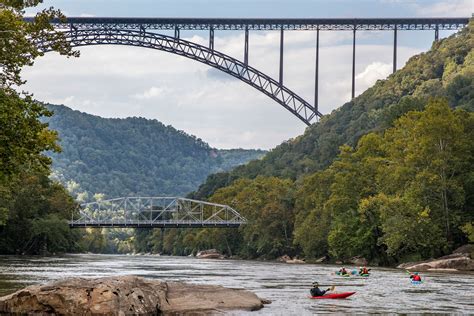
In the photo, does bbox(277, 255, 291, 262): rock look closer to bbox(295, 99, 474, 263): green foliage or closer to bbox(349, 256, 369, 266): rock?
bbox(295, 99, 474, 263): green foliage

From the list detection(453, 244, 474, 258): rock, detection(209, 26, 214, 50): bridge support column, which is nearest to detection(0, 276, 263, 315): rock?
detection(453, 244, 474, 258): rock

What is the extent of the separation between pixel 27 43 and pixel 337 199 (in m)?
66.7

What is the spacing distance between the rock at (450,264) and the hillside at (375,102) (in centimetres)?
5525

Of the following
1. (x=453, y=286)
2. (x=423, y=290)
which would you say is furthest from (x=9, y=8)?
(x=453, y=286)

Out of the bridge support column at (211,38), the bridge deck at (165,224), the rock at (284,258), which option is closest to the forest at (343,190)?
the rock at (284,258)

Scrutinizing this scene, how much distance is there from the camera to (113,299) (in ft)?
96.0

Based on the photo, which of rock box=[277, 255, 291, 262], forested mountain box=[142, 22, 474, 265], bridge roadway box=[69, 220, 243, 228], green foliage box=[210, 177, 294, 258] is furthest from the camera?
bridge roadway box=[69, 220, 243, 228]

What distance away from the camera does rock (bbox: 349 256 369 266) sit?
9038 centimetres

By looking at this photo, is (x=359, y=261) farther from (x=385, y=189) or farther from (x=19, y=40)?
(x=19, y=40)

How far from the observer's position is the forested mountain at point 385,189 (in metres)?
81.7

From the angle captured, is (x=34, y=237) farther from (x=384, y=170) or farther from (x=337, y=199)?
(x=384, y=170)

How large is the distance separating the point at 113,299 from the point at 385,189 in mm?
63680

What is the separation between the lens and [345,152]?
331ft

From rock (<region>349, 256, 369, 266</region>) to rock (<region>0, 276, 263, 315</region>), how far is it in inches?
2292
